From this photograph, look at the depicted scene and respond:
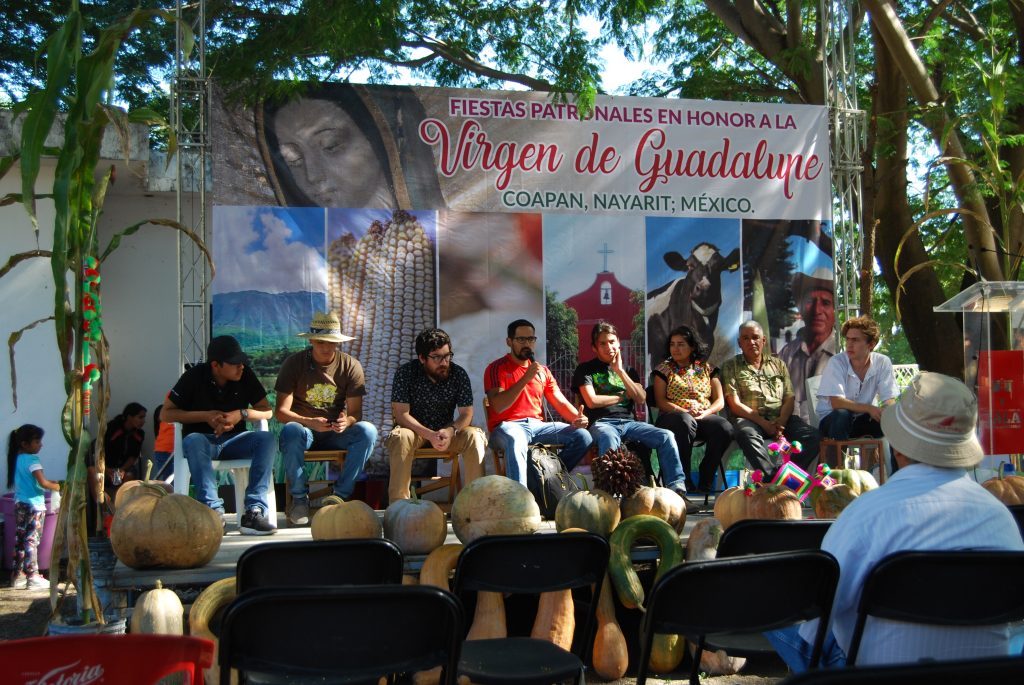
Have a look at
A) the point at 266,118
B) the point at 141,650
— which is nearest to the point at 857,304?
the point at 266,118

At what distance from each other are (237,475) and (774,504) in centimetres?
302

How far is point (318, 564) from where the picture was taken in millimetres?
2824

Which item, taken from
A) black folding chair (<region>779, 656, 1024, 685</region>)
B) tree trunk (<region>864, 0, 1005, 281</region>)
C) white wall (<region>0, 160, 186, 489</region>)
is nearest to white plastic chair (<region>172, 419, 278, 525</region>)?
white wall (<region>0, 160, 186, 489</region>)

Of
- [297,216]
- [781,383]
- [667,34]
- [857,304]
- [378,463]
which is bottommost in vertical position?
[378,463]

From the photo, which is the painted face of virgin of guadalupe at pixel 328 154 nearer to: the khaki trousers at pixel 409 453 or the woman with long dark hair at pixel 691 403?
the khaki trousers at pixel 409 453

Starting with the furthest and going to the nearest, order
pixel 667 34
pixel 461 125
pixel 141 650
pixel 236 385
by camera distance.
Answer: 1. pixel 667 34
2. pixel 461 125
3. pixel 236 385
4. pixel 141 650

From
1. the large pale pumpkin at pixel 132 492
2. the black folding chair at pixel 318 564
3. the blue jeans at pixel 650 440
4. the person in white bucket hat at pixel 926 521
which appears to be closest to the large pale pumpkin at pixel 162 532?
the large pale pumpkin at pixel 132 492

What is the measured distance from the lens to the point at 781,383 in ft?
23.4

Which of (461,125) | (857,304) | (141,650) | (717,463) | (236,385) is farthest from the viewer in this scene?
(857,304)

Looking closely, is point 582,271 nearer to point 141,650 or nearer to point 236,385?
point 236,385

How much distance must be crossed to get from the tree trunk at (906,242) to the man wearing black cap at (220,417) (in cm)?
720

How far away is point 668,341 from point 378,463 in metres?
2.24

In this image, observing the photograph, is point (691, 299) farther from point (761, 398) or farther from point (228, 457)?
point (228, 457)

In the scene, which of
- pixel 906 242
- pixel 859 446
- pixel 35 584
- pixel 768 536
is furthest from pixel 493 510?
pixel 906 242
